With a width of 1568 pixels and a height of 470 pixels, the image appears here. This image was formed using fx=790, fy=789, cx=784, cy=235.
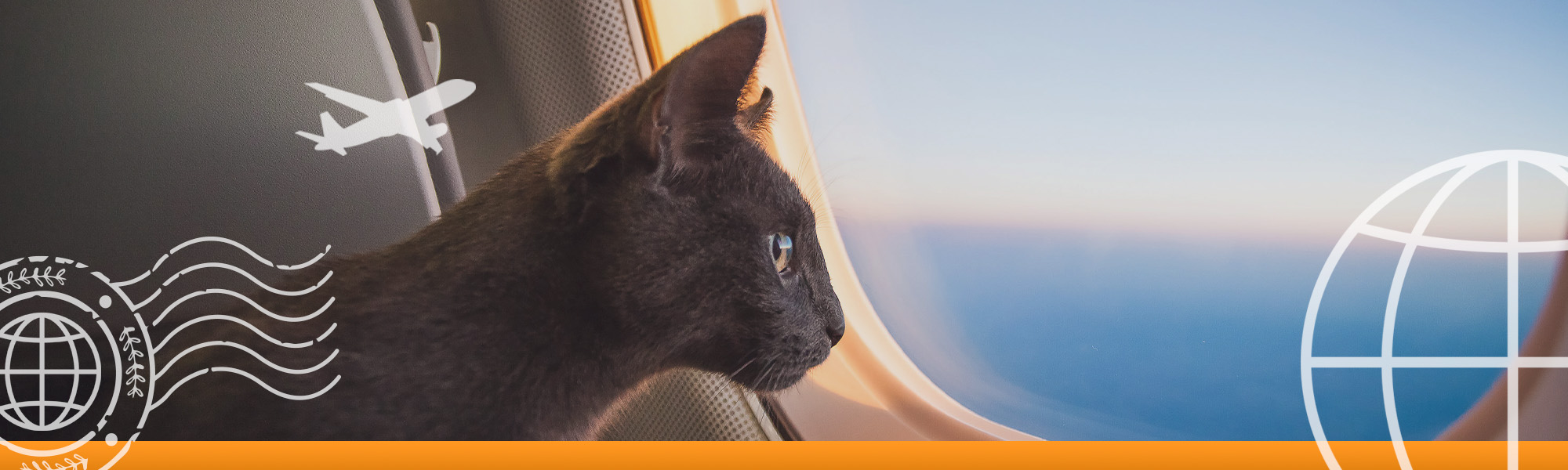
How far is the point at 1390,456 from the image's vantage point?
612 millimetres

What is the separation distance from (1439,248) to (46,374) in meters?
1.10

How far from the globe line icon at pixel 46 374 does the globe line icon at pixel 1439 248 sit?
3.01ft

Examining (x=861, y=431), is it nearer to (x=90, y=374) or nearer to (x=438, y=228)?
(x=438, y=228)

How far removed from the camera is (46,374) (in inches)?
21.0

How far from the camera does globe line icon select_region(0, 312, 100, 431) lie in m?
0.53

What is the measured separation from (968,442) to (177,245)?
2.28 feet

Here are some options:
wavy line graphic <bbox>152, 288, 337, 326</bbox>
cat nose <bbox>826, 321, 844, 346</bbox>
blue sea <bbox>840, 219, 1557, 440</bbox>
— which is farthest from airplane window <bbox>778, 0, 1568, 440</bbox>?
wavy line graphic <bbox>152, 288, 337, 326</bbox>

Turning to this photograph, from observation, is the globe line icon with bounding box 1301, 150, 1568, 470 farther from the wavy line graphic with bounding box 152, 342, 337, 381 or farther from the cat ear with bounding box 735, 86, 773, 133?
the wavy line graphic with bounding box 152, 342, 337, 381

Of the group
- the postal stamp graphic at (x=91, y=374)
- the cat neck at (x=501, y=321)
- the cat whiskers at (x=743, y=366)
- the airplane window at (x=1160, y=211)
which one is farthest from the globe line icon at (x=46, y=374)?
the airplane window at (x=1160, y=211)

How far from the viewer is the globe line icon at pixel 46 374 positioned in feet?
1.73

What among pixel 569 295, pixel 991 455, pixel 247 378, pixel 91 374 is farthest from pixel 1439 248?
pixel 91 374

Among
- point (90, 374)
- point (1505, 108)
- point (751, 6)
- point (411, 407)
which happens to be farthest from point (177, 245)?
point (1505, 108)

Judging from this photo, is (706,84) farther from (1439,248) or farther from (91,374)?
(1439,248)

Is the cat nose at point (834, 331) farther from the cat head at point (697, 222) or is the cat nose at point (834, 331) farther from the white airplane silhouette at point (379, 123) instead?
the white airplane silhouette at point (379, 123)
